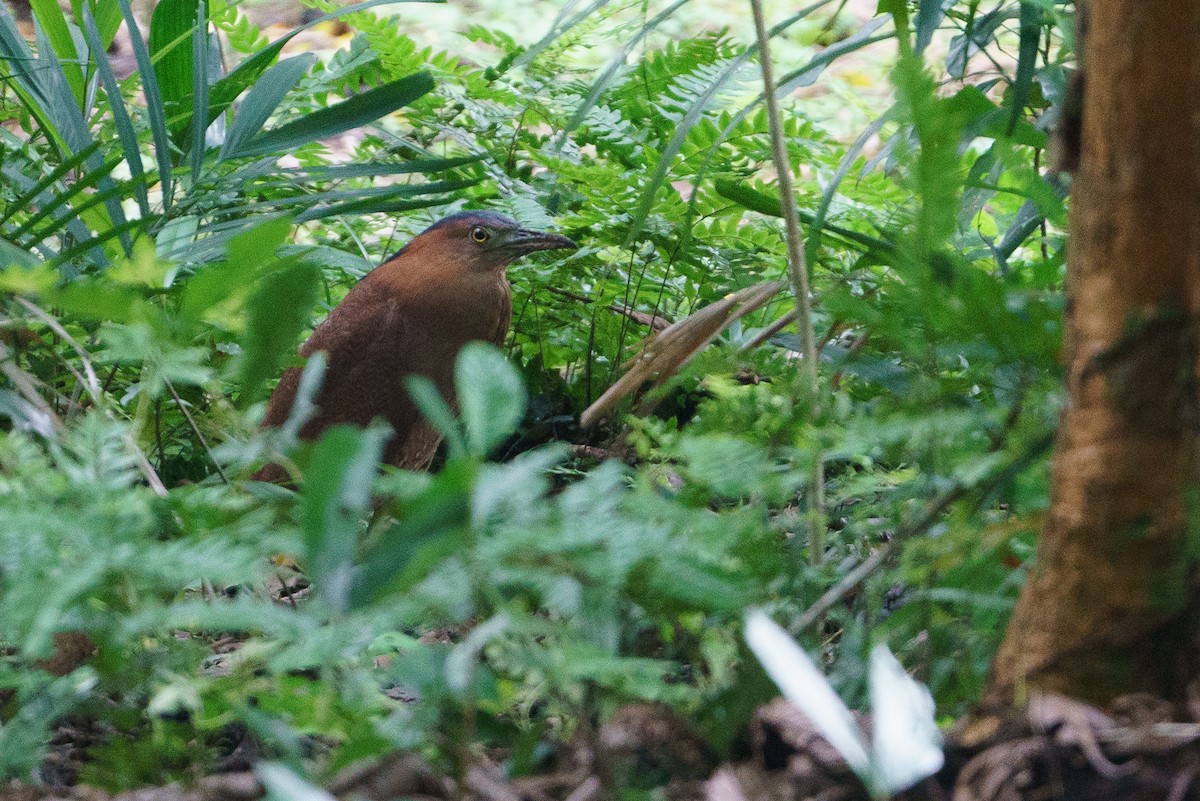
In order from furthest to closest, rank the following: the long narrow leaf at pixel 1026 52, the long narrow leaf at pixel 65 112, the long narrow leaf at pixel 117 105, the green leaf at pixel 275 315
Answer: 1. the long narrow leaf at pixel 65 112
2. the long narrow leaf at pixel 117 105
3. the long narrow leaf at pixel 1026 52
4. the green leaf at pixel 275 315

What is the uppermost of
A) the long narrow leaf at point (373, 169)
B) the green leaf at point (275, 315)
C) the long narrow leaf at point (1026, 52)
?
the long narrow leaf at point (1026, 52)

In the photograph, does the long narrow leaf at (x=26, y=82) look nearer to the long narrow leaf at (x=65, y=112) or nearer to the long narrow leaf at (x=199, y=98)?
the long narrow leaf at (x=65, y=112)

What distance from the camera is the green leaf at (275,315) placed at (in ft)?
2.95

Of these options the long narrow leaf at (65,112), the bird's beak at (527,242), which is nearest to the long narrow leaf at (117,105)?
the long narrow leaf at (65,112)

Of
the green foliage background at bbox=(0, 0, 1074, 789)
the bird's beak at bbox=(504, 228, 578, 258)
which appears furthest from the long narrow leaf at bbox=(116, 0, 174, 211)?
the bird's beak at bbox=(504, 228, 578, 258)

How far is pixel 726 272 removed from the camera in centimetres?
250

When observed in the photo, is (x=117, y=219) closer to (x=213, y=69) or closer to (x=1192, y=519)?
(x=213, y=69)

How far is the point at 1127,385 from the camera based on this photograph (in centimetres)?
83

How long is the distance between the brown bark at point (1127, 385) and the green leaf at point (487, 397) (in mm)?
389

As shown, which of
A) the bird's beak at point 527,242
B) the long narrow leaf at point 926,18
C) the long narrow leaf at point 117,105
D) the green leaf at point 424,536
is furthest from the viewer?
the bird's beak at point 527,242

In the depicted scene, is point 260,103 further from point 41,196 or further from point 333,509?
point 333,509

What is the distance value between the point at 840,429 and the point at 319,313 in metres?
2.35

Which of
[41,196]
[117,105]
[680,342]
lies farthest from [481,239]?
[680,342]

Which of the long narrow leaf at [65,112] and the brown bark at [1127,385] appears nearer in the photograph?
the brown bark at [1127,385]
